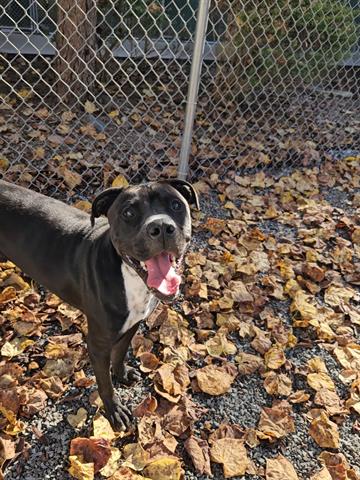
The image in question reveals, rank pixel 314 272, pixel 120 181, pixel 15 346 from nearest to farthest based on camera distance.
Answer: pixel 15 346, pixel 314 272, pixel 120 181

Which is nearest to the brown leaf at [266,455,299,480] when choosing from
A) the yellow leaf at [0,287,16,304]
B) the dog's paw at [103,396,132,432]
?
the dog's paw at [103,396,132,432]

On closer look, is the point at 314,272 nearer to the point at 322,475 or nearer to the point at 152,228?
the point at 322,475

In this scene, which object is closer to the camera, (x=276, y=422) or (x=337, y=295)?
(x=276, y=422)

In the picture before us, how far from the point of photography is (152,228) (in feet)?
6.32

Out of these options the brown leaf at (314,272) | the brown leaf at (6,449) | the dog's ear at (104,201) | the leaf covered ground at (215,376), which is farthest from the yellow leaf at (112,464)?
the brown leaf at (314,272)

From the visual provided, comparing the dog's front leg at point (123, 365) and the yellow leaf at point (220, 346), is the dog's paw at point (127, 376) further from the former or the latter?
the yellow leaf at point (220, 346)

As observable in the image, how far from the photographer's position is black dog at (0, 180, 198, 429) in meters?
2.02

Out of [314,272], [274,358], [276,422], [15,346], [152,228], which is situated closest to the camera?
[152,228]

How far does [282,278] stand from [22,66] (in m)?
5.21

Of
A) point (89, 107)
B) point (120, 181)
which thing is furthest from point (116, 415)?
point (89, 107)

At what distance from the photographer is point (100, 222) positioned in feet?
8.16

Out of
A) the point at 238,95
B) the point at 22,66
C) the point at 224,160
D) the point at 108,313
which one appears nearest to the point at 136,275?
the point at 108,313

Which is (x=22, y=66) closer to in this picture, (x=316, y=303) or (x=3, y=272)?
(x=3, y=272)

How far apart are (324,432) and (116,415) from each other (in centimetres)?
117
